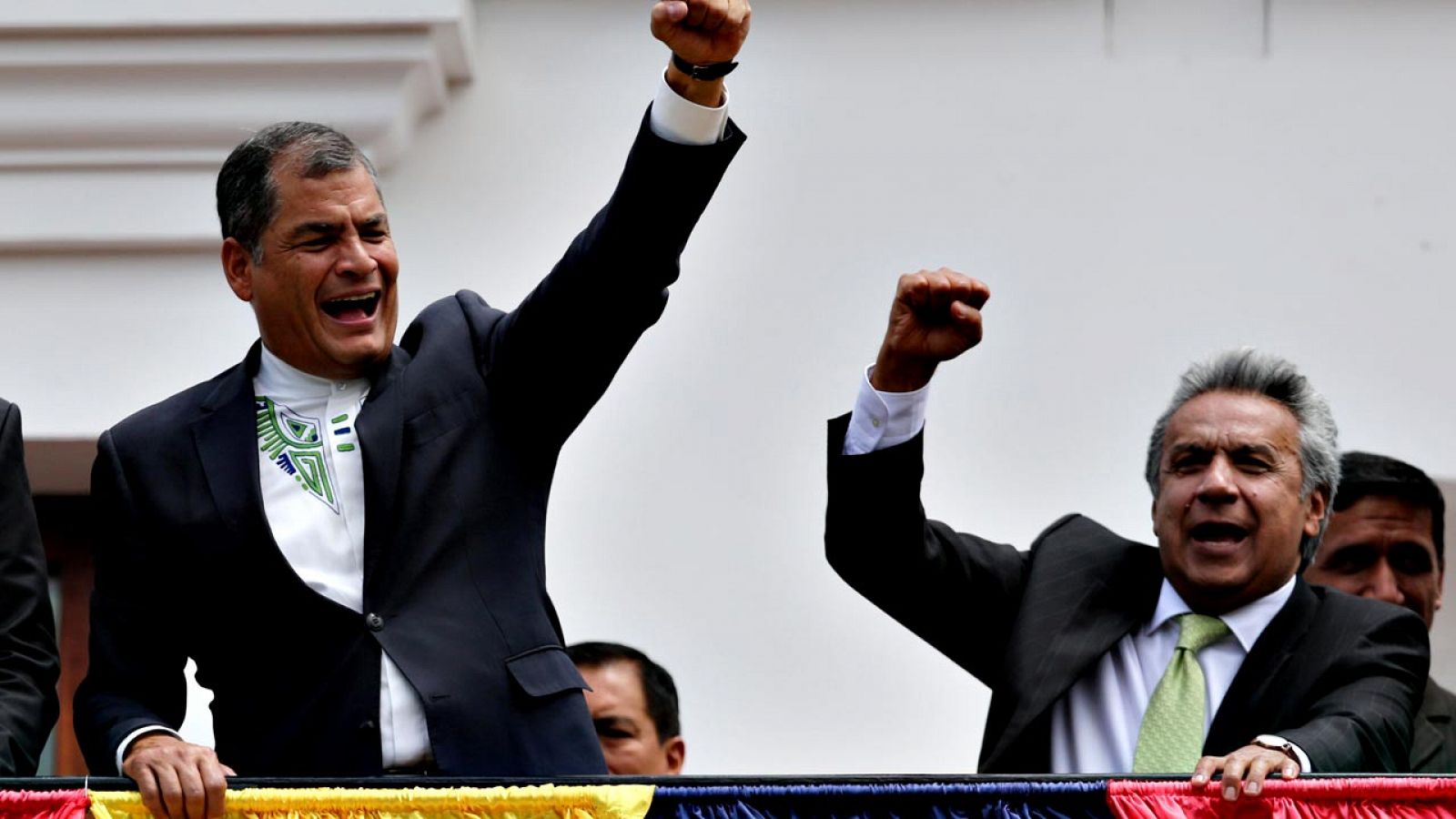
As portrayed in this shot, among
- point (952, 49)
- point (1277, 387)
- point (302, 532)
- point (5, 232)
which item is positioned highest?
point (952, 49)

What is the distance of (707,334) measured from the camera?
607 cm

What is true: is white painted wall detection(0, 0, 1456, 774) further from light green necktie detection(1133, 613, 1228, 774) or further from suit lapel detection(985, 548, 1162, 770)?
light green necktie detection(1133, 613, 1228, 774)

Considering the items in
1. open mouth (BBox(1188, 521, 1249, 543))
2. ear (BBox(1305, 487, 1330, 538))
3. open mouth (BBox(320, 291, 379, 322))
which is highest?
open mouth (BBox(320, 291, 379, 322))

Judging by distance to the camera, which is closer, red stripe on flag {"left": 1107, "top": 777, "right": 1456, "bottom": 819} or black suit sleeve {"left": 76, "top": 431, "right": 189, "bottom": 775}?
red stripe on flag {"left": 1107, "top": 777, "right": 1456, "bottom": 819}

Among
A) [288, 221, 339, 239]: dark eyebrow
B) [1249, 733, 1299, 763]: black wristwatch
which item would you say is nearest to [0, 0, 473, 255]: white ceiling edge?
[288, 221, 339, 239]: dark eyebrow

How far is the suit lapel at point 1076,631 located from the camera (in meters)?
4.60

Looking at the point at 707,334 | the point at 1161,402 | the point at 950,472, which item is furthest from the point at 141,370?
the point at 1161,402

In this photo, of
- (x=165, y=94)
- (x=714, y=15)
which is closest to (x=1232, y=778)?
(x=714, y=15)

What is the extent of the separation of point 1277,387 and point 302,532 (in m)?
1.69

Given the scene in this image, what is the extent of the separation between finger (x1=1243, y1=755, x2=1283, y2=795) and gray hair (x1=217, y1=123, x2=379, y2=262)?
1.53 meters

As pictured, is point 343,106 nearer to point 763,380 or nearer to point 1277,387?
point 763,380

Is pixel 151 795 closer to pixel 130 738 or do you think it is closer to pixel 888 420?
pixel 130 738

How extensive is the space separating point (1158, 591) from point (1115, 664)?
155mm

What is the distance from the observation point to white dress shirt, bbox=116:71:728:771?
410cm
